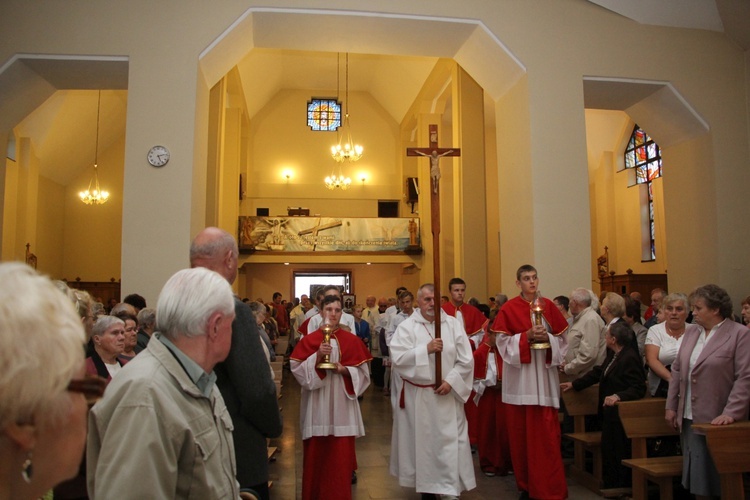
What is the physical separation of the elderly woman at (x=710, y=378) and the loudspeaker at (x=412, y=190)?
17277 mm

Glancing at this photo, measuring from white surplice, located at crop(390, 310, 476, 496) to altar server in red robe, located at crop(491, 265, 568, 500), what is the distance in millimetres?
534

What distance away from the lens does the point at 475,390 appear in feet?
24.4

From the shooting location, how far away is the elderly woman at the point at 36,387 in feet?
3.48

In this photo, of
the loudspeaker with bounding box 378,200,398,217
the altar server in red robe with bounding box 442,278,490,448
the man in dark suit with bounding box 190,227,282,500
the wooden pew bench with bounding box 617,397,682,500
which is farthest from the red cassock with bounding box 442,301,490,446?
the loudspeaker with bounding box 378,200,398,217

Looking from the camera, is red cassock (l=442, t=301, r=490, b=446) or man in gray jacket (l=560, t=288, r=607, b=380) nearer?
man in gray jacket (l=560, t=288, r=607, b=380)

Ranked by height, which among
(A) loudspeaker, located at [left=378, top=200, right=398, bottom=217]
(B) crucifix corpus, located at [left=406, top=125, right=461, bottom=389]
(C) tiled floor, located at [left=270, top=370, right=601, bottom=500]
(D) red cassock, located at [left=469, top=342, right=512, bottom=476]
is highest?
(A) loudspeaker, located at [left=378, top=200, right=398, bottom=217]

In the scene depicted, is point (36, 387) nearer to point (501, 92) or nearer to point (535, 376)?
point (535, 376)

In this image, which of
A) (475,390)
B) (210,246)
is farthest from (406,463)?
(210,246)

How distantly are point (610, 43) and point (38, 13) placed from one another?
27.5 feet

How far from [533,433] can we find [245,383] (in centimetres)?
379

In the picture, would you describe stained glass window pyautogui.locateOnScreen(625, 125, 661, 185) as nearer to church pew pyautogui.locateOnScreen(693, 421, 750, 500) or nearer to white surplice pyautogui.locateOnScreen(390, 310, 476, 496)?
white surplice pyautogui.locateOnScreen(390, 310, 476, 496)

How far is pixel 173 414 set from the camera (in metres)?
1.83

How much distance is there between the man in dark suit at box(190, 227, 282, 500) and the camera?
8.98ft

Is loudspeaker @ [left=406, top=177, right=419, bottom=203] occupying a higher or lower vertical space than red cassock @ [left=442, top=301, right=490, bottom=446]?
higher
